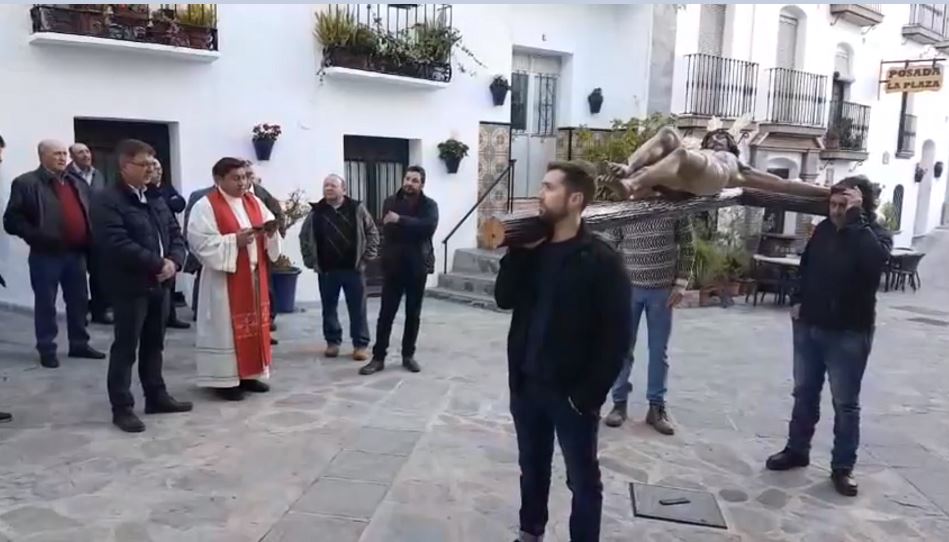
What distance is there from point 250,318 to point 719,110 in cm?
1056

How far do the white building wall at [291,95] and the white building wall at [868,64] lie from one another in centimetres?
179

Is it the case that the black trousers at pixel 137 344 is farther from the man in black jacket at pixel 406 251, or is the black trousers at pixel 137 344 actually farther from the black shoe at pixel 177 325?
the black shoe at pixel 177 325

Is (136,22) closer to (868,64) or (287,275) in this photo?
(287,275)

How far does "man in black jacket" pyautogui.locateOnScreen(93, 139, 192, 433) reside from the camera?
4305 millimetres

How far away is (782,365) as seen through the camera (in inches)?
276

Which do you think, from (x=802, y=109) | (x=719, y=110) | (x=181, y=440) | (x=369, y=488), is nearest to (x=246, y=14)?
(x=181, y=440)

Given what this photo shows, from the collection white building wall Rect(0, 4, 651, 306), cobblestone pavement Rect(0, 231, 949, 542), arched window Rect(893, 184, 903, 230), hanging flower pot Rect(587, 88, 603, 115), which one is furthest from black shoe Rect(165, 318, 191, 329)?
arched window Rect(893, 184, 903, 230)

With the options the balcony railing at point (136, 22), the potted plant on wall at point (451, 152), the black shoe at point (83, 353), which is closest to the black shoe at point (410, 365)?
the black shoe at point (83, 353)

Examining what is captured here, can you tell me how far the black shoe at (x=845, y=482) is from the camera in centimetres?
400

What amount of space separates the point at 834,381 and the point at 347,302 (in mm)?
3917

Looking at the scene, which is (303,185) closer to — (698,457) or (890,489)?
(698,457)

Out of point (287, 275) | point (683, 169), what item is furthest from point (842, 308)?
point (287, 275)

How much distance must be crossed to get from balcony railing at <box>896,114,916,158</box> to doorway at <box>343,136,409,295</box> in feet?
48.5

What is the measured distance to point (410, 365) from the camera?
20.2ft
